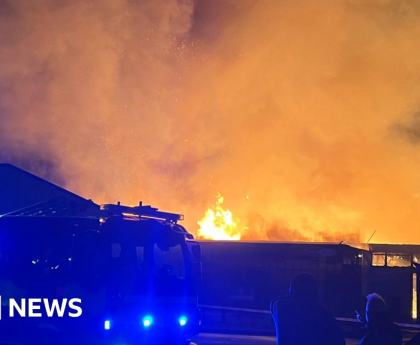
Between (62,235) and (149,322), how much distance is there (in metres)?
1.72

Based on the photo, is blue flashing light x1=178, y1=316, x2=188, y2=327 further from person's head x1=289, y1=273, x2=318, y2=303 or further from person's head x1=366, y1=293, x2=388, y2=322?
person's head x1=366, y1=293, x2=388, y2=322

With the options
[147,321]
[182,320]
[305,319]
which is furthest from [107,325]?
[305,319]

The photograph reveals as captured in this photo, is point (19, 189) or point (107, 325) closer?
point (107, 325)

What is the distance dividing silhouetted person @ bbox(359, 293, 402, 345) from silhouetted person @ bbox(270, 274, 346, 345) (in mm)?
229

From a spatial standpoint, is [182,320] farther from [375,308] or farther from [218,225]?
[218,225]

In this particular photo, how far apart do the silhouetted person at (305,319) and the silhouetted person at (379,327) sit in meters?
0.23

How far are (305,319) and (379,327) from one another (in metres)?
0.58

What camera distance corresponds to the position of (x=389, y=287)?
2142 cm

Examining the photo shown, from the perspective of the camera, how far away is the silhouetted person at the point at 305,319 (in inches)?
166

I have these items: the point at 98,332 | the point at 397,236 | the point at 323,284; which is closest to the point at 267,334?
the point at 323,284

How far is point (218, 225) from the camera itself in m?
30.3

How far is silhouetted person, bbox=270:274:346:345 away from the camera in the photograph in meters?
4.22

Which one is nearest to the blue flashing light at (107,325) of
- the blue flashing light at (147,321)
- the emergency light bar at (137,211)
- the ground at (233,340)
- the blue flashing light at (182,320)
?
the blue flashing light at (147,321)

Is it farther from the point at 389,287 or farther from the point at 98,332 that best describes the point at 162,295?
the point at 389,287
